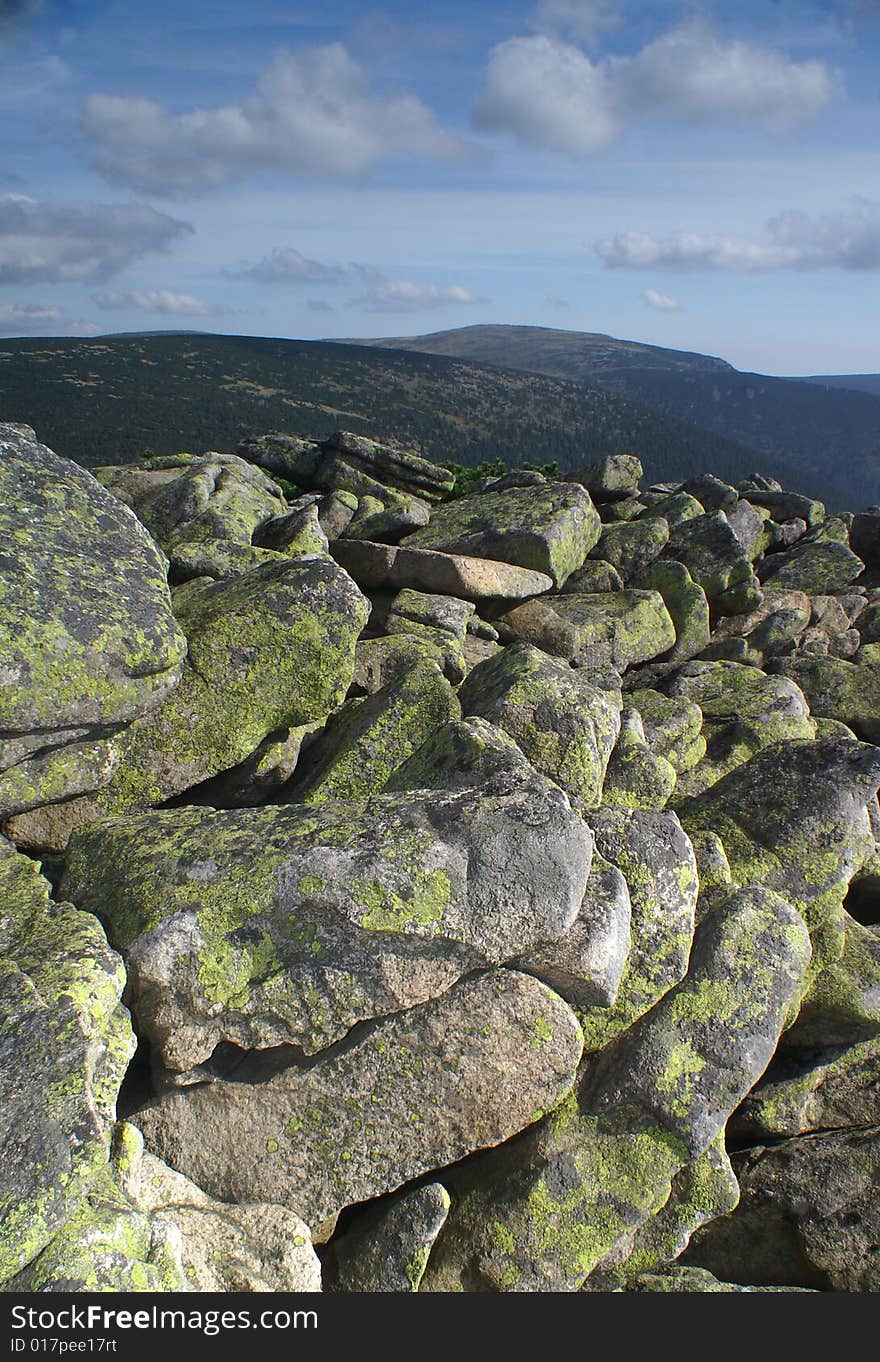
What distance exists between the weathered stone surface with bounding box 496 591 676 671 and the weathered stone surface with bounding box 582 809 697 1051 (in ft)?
27.3

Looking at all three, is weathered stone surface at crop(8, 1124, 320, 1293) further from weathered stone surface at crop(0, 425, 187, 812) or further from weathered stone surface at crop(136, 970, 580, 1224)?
weathered stone surface at crop(0, 425, 187, 812)

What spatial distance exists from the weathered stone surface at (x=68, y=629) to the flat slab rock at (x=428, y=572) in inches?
311

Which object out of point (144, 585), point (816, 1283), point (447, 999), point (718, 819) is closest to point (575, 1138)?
point (447, 999)

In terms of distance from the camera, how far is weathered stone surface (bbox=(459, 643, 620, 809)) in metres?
12.4

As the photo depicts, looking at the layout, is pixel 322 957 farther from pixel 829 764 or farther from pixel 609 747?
pixel 829 764

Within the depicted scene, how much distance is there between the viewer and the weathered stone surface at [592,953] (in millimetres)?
9406

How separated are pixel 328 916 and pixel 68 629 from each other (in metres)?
4.40

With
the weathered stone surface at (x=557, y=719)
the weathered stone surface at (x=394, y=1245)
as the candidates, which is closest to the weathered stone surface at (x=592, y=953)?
the weathered stone surface at (x=557, y=719)

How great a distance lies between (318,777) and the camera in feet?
40.6

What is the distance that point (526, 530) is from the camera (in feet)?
70.9

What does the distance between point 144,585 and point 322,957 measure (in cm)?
556

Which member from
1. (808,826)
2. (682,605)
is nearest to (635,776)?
(808,826)

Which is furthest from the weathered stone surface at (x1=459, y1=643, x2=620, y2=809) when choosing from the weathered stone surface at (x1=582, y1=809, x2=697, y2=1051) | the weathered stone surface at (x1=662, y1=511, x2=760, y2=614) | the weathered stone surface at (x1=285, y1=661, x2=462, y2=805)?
the weathered stone surface at (x1=662, y1=511, x2=760, y2=614)

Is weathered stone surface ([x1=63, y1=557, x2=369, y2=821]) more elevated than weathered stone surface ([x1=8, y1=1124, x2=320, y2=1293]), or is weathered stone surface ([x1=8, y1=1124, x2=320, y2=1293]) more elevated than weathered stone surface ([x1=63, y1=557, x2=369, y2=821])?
weathered stone surface ([x1=63, y1=557, x2=369, y2=821])
